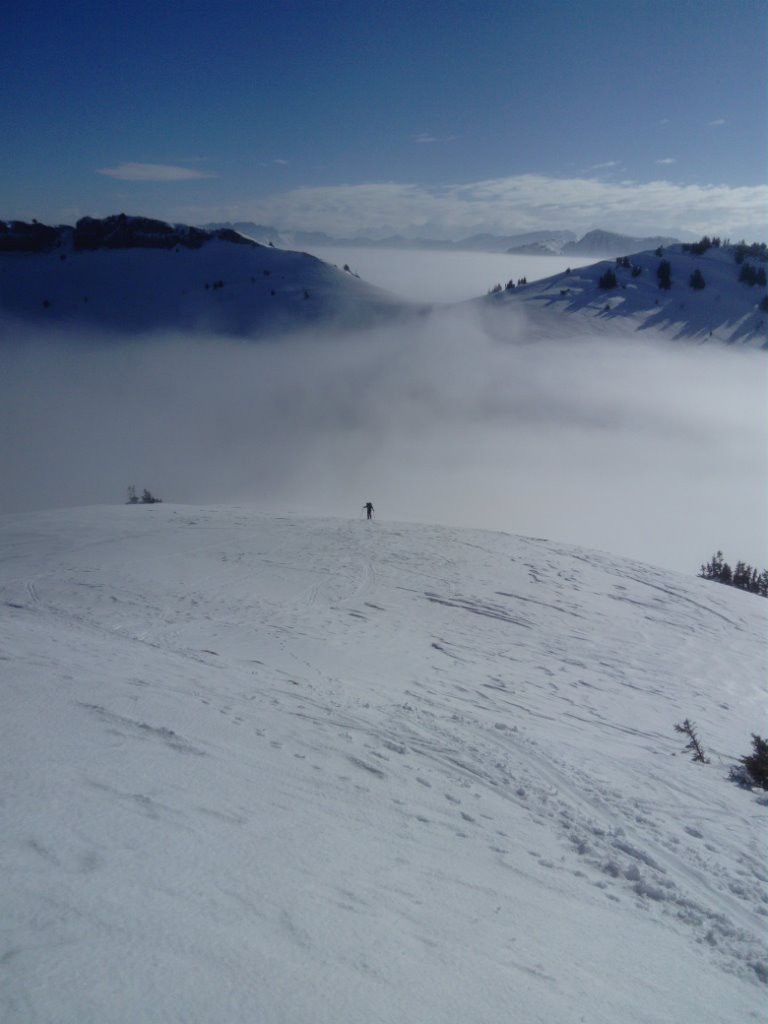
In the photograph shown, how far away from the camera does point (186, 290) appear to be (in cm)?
7544

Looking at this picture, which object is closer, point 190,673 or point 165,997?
point 165,997

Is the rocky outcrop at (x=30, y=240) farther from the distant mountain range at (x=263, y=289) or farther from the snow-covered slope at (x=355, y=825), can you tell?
the snow-covered slope at (x=355, y=825)

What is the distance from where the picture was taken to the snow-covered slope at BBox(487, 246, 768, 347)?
6062 centimetres

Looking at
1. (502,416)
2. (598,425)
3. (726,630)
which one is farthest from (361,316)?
(726,630)

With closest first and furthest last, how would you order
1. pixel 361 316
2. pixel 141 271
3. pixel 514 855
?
pixel 514 855 < pixel 361 316 < pixel 141 271

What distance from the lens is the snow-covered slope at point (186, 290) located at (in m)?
70.6

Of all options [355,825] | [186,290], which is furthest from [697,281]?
[355,825]

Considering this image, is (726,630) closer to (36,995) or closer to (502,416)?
(36,995)

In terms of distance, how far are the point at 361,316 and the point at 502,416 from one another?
19.3 meters

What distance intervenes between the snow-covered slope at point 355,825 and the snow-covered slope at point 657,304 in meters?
53.1

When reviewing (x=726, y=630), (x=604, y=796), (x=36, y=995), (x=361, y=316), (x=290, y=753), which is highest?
(x=361, y=316)

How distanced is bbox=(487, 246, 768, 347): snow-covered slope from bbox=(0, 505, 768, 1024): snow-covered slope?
53.1m

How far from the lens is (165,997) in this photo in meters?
2.85

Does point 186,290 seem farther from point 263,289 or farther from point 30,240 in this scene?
point 30,240
